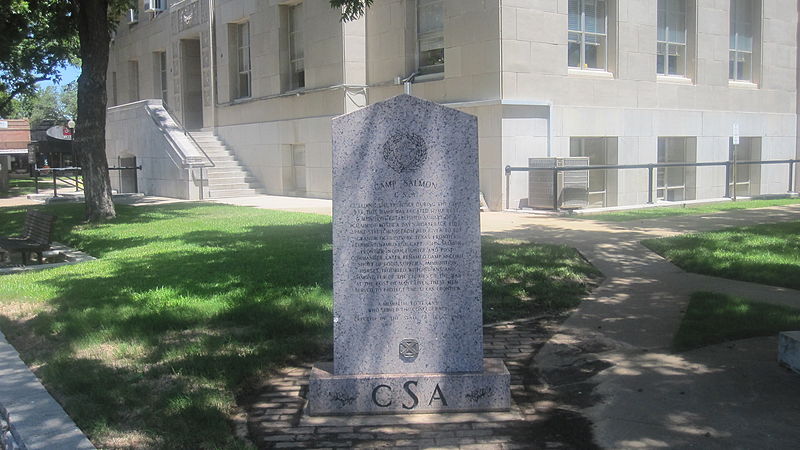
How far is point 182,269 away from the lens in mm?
9477

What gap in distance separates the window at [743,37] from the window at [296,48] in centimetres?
1203

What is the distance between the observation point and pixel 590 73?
1802cm

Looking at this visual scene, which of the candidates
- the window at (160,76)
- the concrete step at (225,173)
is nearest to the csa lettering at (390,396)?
the concrete step at (225,173)

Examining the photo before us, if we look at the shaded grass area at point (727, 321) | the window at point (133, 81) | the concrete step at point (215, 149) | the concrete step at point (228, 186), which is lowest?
the shaded grass area at point (727, 321)

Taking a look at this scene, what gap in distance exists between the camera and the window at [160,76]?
3027 cm

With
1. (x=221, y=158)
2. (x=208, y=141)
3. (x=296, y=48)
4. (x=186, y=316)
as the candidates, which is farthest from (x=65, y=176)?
(x=186, y=316)

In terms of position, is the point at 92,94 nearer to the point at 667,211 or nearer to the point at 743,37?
the point at 667,211

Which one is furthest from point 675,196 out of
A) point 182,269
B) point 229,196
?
point 182,269

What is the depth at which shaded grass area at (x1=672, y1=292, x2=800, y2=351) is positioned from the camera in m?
6.11

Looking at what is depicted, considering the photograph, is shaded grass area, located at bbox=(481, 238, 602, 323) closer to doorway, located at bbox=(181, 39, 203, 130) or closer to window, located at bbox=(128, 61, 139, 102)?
doorway, located at bbox=(181, 39, 203, 130)

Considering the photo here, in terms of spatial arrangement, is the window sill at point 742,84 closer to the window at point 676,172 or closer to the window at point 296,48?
the window at point 676,172

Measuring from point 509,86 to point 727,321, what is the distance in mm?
10588

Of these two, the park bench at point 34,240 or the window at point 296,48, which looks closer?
the park bench at point 34,240

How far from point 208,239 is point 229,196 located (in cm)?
1068
